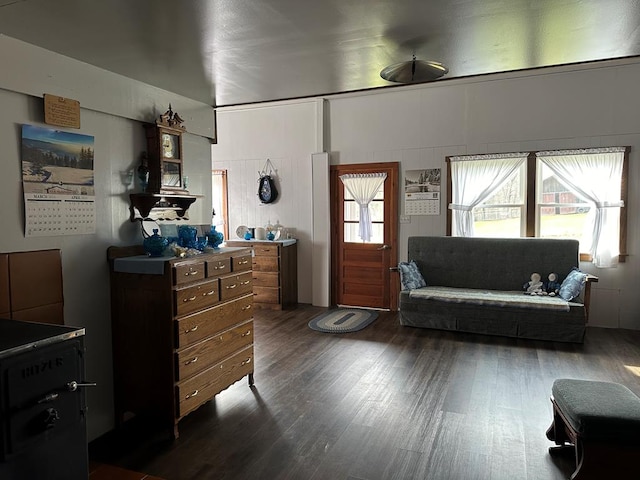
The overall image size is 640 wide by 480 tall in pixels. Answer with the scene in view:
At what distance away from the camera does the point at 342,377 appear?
3.85 m

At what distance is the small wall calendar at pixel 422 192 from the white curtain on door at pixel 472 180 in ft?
0.69

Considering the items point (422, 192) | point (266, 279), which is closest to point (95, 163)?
point (266, 279)

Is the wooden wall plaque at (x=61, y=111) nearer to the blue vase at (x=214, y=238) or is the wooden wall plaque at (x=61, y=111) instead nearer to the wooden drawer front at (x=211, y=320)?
the blue vase at (x=214, y=238)

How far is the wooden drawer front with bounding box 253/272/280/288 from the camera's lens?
6.26 meters

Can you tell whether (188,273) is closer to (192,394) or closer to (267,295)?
(192,394)

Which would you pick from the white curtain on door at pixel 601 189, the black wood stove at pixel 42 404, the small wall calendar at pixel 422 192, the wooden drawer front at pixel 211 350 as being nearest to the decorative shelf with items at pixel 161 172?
the wooden drawer front at pixel 211 350

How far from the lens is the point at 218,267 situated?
3.20 m

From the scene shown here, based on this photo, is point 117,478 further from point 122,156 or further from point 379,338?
point 379,338

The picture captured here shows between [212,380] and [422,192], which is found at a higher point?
[422,192]

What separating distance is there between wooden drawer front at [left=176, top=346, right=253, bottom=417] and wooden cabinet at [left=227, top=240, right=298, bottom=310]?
8.78 feet

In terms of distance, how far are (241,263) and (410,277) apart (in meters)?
2.66

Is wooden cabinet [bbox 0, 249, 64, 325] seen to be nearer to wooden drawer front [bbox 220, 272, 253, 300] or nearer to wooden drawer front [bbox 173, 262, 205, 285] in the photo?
wooden drawer front [bbox 173, 262, 205, 285]

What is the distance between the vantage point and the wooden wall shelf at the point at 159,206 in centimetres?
314

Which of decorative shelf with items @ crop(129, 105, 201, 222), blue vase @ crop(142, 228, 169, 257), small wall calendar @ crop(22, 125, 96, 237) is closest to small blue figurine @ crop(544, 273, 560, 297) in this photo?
decorative shelf with items @ crop(129, 105, 201, 222)
